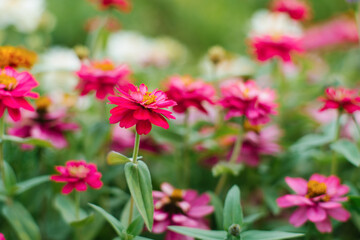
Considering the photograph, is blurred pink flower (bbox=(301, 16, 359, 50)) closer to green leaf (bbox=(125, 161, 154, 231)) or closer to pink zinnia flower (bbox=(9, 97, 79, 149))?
pink zinnia flower (bbox=(9, 97, 79, 149))

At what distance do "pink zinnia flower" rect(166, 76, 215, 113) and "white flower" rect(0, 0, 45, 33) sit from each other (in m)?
0.68

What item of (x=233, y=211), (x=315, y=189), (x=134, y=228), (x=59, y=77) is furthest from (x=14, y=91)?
(x=59, y=77)

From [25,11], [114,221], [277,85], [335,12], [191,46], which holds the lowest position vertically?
[114,221]

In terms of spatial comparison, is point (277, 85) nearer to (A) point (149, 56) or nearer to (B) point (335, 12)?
(A) point (149, 56)

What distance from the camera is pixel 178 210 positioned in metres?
0.76

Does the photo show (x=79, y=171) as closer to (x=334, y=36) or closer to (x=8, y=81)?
(x=8, y=81)

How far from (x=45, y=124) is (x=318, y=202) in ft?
1.85

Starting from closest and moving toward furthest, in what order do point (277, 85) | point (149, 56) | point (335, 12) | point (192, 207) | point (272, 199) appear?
1. point (192, 207)
2. point (272, 199)
3. point (277, 85)
4. point (149, 56)
5. point (335, 12)

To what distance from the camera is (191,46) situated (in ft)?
10.0

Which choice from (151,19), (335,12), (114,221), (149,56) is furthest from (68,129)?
(335,12)

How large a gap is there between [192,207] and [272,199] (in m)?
0.20

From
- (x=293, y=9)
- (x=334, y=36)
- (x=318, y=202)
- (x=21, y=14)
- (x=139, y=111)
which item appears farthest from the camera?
(x=334, y=36)

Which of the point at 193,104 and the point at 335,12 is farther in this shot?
the point at 335,12

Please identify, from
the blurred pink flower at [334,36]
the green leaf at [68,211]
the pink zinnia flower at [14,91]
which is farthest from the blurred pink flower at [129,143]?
the blurred pink flower at [334,36]
